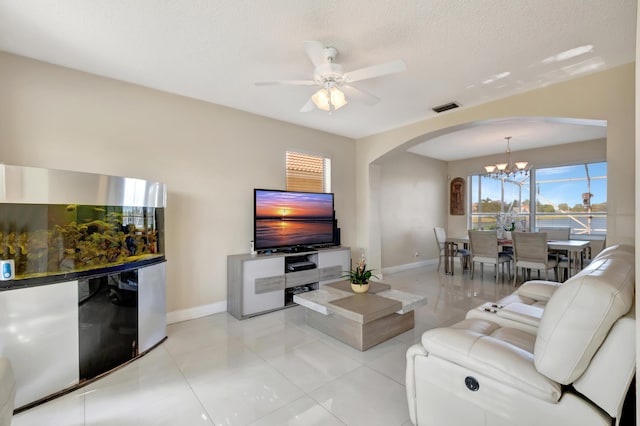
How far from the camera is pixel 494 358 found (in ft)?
4.39

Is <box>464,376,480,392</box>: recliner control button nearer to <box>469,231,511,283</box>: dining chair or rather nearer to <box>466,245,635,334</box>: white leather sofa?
<box>466,245,635,334</box>: white leather sofa

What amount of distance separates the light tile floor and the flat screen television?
3.87 ft

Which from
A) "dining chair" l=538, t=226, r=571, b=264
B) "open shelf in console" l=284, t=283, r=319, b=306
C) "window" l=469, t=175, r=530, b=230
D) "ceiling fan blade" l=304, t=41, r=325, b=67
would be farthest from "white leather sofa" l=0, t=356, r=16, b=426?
"window" l=469, t=175, r=530, b=230

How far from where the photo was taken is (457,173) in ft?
24.5

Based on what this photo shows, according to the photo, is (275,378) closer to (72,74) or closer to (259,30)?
(259,30)

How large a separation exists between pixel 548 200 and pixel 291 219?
19.5 ft

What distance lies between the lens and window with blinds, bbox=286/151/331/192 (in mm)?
4449

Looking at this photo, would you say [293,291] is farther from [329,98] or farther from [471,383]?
[471,383]

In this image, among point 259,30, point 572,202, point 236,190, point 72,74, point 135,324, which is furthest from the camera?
point 572,202

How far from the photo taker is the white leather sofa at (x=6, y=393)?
106 centimetres

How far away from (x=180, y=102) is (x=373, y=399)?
3603 mm


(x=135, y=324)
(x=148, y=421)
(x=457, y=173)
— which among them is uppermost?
(x=457, y=173)

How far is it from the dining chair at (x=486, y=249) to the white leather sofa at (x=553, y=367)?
12.6 ft

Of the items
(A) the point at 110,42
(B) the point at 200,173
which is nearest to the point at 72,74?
(A) the point at 110,42
